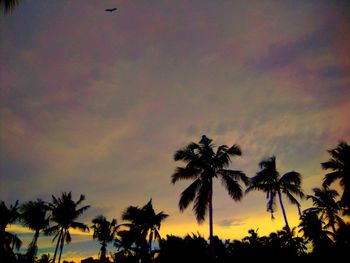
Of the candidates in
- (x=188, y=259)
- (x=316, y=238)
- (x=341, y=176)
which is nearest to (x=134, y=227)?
(x=188, y=259)

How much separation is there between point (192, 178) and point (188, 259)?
22.1 feet

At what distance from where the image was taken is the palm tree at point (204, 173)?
746 inches

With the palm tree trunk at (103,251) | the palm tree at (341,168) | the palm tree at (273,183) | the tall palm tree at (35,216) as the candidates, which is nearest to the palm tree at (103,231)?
the palm tree trunk at (103,251)

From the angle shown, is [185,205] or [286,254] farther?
[185,205]

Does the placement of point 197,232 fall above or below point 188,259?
above

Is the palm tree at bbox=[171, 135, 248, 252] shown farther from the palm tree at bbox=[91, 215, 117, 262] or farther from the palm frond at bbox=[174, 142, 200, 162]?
the palm tree at bbox=[91, 215, 117, 262]

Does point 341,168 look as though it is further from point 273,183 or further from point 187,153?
point 187,153

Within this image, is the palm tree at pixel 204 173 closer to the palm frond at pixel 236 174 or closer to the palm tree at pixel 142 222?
the palm frond at pixel 236 174

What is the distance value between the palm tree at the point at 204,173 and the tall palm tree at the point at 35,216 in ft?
86.2

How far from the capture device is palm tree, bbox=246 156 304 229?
2925 centimetres

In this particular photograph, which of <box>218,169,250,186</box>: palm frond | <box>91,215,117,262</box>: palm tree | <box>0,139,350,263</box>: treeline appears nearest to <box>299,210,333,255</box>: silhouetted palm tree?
<box>0,139,350,263</box>: treeline

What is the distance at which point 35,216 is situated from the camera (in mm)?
32969

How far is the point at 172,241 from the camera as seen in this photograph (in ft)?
53.1

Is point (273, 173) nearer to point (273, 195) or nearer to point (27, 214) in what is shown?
point (273, 195)
